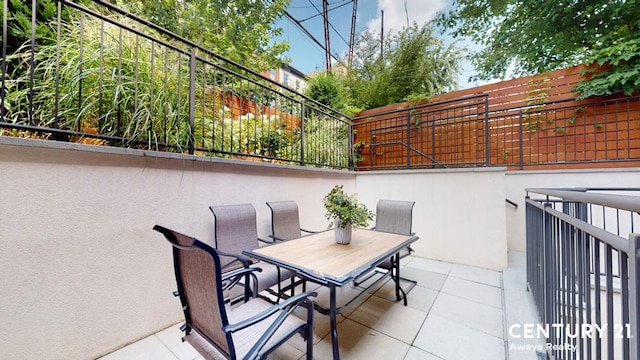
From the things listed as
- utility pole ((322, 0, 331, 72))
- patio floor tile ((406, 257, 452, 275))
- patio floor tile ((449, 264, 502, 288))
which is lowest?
patio floor tile ((406, 257, 452, 275))

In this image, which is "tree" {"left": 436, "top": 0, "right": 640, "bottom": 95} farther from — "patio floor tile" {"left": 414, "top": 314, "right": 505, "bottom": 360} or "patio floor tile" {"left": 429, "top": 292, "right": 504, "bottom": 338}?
"patio floor tile" {"left": 414, "top": 314, "right": 505, "bottom": 360}

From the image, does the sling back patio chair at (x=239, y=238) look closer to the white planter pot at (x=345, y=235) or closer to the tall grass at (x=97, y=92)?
the white planter pot at (x=345, y=235)

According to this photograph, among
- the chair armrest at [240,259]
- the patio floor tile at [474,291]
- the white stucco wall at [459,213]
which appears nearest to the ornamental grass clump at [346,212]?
the chair armrest at [240,259]

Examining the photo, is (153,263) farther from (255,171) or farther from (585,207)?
(585,207)

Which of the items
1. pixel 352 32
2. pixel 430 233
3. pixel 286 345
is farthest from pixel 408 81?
pixel 286 345

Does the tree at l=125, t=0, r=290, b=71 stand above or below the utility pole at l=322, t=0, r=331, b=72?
below

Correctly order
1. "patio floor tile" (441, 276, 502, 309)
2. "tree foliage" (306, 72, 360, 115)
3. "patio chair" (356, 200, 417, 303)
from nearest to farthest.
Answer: "patio floor tile" (441, 276, 502, 309), "patio chair" (356, 200, 417, 303), "tree foliage" (306, 72, 360, 115)

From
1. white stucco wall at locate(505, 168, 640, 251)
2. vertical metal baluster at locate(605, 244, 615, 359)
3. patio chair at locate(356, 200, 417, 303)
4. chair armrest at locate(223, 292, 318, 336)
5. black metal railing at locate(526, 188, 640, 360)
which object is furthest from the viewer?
white stucco wall at locate(505, 168, 640, 251)

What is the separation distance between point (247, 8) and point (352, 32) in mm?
5011

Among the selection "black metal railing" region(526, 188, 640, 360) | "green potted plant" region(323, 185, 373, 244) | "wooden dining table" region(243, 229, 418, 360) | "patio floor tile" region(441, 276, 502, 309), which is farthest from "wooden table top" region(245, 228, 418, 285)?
"black metal railing" region(526, 188, 640, 360)

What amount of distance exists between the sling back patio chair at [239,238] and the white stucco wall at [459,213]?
2.64 metres

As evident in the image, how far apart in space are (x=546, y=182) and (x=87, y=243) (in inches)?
227

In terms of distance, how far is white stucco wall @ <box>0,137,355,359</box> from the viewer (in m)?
1.44

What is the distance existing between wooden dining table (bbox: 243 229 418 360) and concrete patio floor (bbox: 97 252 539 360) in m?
0.21
